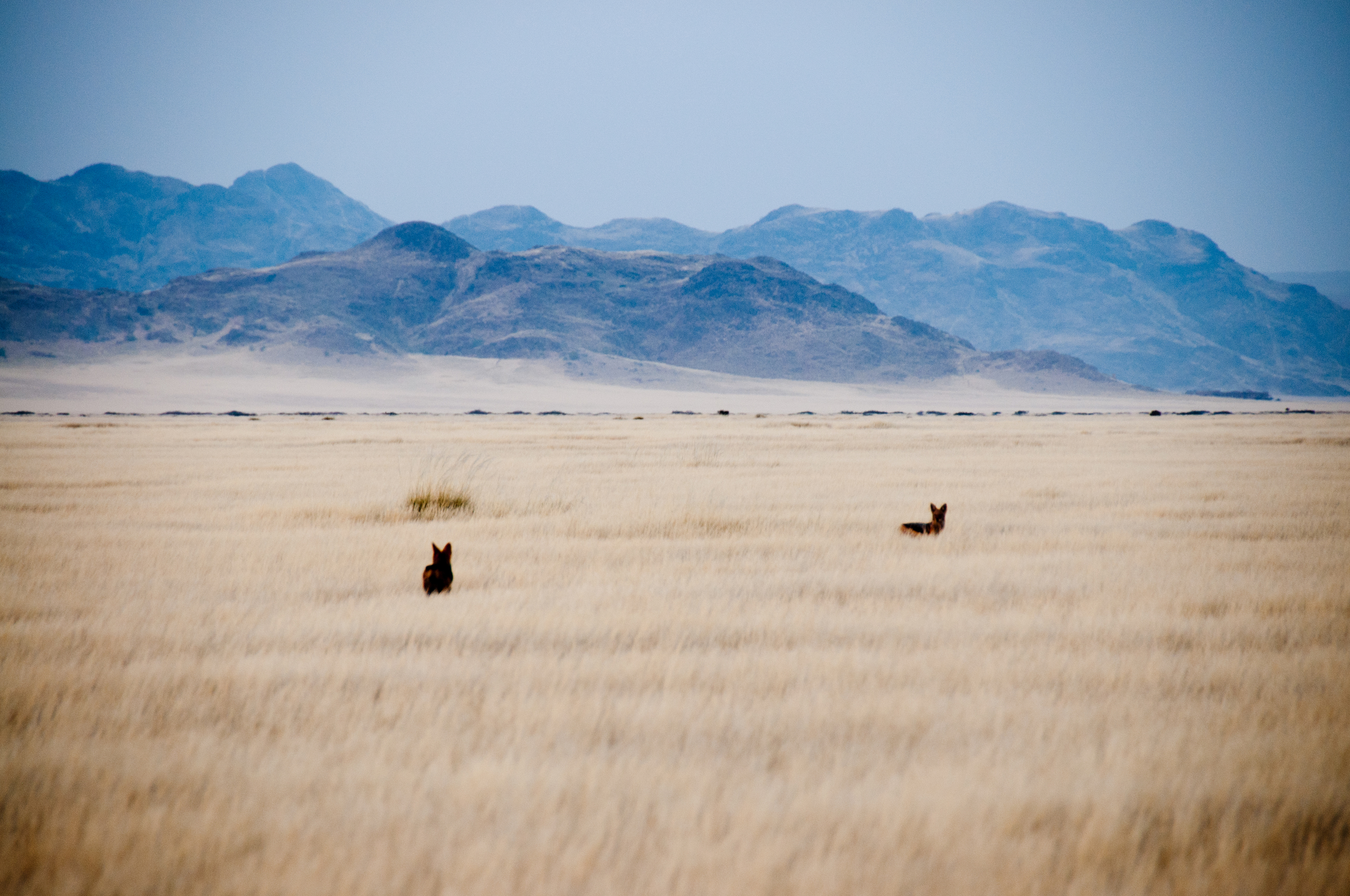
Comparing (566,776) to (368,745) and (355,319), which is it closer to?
(368,745)

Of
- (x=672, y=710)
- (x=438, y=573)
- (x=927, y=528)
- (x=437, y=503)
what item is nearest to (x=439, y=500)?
(x=437, y=503)

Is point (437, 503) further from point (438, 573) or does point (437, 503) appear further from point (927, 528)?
point (927, 528)

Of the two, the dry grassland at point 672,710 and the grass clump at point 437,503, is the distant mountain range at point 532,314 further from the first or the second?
the dry grassland at point 672,710

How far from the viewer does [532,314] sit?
142m

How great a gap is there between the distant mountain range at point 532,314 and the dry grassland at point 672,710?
121 metres

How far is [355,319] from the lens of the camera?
133 m

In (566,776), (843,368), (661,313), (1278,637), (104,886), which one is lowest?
(104,886)

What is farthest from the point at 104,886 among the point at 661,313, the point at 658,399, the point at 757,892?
the point at 661,313

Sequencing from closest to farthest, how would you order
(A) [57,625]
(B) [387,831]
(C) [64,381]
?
(B) [387,831] < (A) [57,625] < (C) [64,381]

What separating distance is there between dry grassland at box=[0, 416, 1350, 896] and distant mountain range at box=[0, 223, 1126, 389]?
120660mm

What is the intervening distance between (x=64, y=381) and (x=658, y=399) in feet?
246

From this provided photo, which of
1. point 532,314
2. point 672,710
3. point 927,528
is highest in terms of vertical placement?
point 532,314

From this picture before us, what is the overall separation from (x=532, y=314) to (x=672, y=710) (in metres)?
144

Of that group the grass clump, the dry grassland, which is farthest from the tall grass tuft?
the dry grassland
